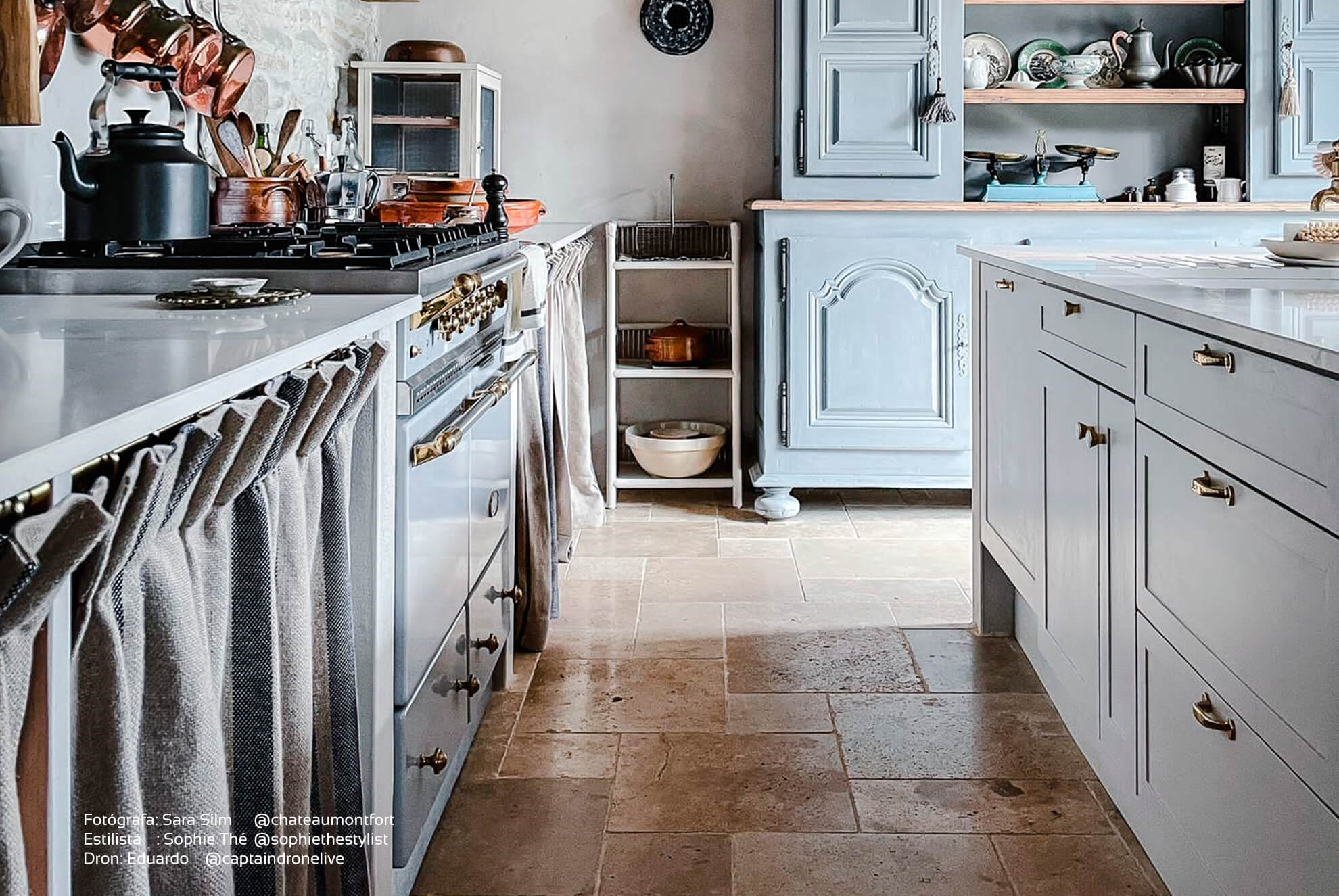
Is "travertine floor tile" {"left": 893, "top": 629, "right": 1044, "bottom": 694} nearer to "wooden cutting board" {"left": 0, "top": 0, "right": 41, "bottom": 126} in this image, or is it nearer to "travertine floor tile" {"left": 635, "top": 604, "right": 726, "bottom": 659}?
"travertine floor tile" {"left": 635, "top": 604, "right": 726, "bottom": 659}

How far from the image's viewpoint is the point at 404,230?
250cm

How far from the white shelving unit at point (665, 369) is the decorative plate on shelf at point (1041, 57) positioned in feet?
4.09

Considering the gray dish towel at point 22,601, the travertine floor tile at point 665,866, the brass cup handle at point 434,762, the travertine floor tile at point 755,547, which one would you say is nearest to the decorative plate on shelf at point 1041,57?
the travertine floor tile at point 755,547

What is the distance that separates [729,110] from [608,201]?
57 centimetres

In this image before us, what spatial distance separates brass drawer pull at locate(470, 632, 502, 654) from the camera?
2.39 m

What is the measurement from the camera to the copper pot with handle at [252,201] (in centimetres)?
288

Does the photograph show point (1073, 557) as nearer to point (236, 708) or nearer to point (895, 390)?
point (236, 708)

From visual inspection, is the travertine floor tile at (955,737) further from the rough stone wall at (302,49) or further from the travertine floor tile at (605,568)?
the rough stone wall at (302,49)

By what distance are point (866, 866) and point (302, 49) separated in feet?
9.74

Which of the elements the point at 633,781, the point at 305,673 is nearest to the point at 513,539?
the point at 633,781

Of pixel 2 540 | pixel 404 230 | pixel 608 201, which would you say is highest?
pixel 608 201

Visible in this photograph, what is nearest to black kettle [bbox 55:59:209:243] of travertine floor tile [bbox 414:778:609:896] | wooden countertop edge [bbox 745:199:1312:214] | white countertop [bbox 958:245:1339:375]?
travertine floor tile [bbox 414:778:609:896]

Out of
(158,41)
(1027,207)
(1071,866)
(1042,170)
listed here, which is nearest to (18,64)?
(158,41)

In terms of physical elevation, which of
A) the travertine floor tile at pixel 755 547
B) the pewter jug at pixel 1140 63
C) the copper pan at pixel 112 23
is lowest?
the travertine floor tile at pixel 755 547
